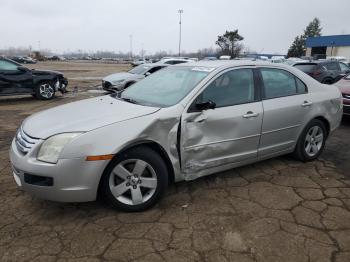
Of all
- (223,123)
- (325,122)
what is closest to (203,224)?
(223,123)

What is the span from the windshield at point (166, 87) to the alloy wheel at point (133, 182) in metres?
0.78

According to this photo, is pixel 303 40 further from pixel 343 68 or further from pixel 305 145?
pixel 305 145

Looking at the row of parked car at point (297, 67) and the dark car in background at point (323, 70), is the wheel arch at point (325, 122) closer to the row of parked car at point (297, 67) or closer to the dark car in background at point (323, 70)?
the row of parked car at point (297, 67)

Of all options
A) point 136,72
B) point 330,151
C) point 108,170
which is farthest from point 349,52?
point 108,170

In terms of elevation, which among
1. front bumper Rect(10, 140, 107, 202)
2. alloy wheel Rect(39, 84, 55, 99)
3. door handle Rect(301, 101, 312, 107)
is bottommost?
alloy wheel Rect(39, 84, 55, 99)

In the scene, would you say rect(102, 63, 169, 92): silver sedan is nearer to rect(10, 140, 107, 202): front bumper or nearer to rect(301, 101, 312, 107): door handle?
rect(301, 101, 312, 107): door handle

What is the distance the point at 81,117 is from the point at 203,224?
66.3 inches

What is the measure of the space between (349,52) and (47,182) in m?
61.2

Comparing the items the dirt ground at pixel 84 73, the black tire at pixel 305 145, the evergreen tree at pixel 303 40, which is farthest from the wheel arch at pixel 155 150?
the evergreen tree at pixel 303 40

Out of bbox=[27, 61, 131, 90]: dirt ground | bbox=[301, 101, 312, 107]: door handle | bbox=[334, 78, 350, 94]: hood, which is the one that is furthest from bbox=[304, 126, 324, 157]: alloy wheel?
bbox=[27, 61, 131, 90]: dirt ground

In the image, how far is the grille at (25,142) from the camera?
333 centimetres

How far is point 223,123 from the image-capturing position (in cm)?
400

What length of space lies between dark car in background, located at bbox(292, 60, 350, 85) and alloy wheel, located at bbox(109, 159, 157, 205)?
11.7 metres

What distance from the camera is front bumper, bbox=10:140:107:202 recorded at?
3.18 m
